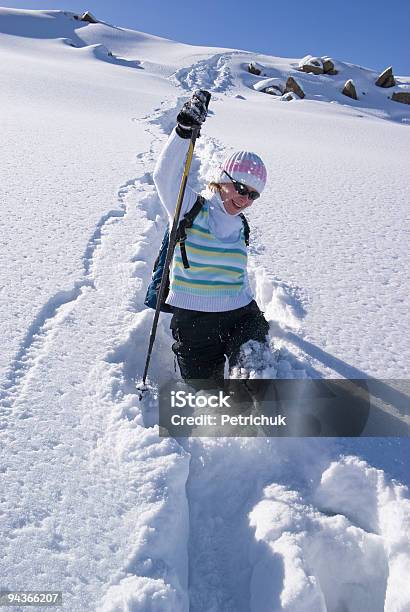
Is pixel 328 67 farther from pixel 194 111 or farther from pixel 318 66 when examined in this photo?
pixel 194 111

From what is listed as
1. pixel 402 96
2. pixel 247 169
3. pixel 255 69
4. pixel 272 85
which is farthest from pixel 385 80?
pixel 247 169

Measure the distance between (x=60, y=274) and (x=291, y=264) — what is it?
1822mm

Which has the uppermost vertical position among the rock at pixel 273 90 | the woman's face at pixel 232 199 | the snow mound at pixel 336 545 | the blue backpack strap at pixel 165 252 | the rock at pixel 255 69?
the rock at pixel 255 69

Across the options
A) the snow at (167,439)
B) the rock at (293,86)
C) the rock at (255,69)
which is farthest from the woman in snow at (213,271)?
the rock at (255,69)

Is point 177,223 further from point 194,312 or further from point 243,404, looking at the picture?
point 243,404

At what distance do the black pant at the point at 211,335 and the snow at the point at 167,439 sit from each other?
0.83ft

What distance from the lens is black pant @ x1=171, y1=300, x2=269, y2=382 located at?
103 inches

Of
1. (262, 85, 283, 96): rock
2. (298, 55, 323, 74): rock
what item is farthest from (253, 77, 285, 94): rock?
(298, 55, 323, 74): rock

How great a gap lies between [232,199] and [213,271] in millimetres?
391

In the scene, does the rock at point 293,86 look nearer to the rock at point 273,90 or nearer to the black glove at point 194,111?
the rock at point 273,90

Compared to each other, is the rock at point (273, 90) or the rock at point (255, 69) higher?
the rock at point (255, 69)

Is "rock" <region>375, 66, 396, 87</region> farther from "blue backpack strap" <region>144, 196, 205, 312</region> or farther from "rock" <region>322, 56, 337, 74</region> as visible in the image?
"blue backpack strap" <region>144, 196, 205, 312</region>

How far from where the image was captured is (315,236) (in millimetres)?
4570

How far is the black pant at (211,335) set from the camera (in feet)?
8.57
